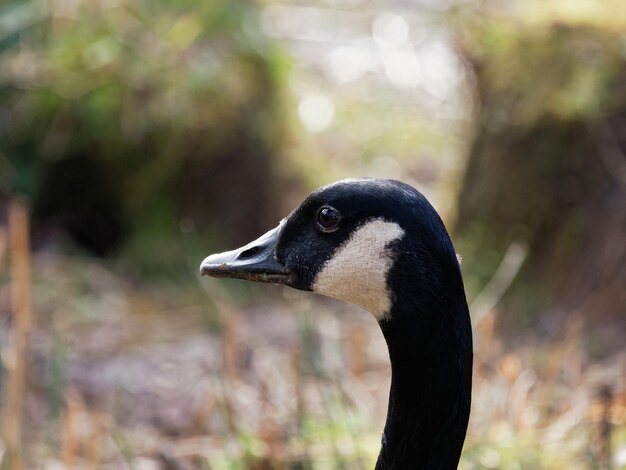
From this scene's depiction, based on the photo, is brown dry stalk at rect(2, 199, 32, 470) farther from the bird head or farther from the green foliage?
the green foliage

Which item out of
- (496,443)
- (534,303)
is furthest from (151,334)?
(496,443)

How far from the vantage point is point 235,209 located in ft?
15.6

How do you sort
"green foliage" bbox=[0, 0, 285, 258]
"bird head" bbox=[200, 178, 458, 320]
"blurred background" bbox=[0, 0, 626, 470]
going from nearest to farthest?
"bird head" bbox=[200, 178, 458, 320] < "blurred background" bbox=[0, 0, 626, 470] < "green foliage" bbox=[0, 0, 285, 258]

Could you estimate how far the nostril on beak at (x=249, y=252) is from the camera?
66.3 inches

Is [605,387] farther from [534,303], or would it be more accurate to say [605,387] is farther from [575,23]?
[575,23]

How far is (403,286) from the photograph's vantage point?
150 centimetres

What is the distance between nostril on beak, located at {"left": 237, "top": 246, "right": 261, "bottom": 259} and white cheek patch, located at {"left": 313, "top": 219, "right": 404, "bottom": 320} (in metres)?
0.14

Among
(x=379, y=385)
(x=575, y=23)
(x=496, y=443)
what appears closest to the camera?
(x=496, y=443)

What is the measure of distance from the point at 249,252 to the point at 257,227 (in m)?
3.09

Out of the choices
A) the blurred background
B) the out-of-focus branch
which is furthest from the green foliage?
the out-of-focus branch

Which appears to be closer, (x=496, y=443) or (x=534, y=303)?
(x=496, y=443)

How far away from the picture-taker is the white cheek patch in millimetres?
1511

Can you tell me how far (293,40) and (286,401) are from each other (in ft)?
13.4

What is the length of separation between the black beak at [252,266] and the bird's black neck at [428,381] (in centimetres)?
21
